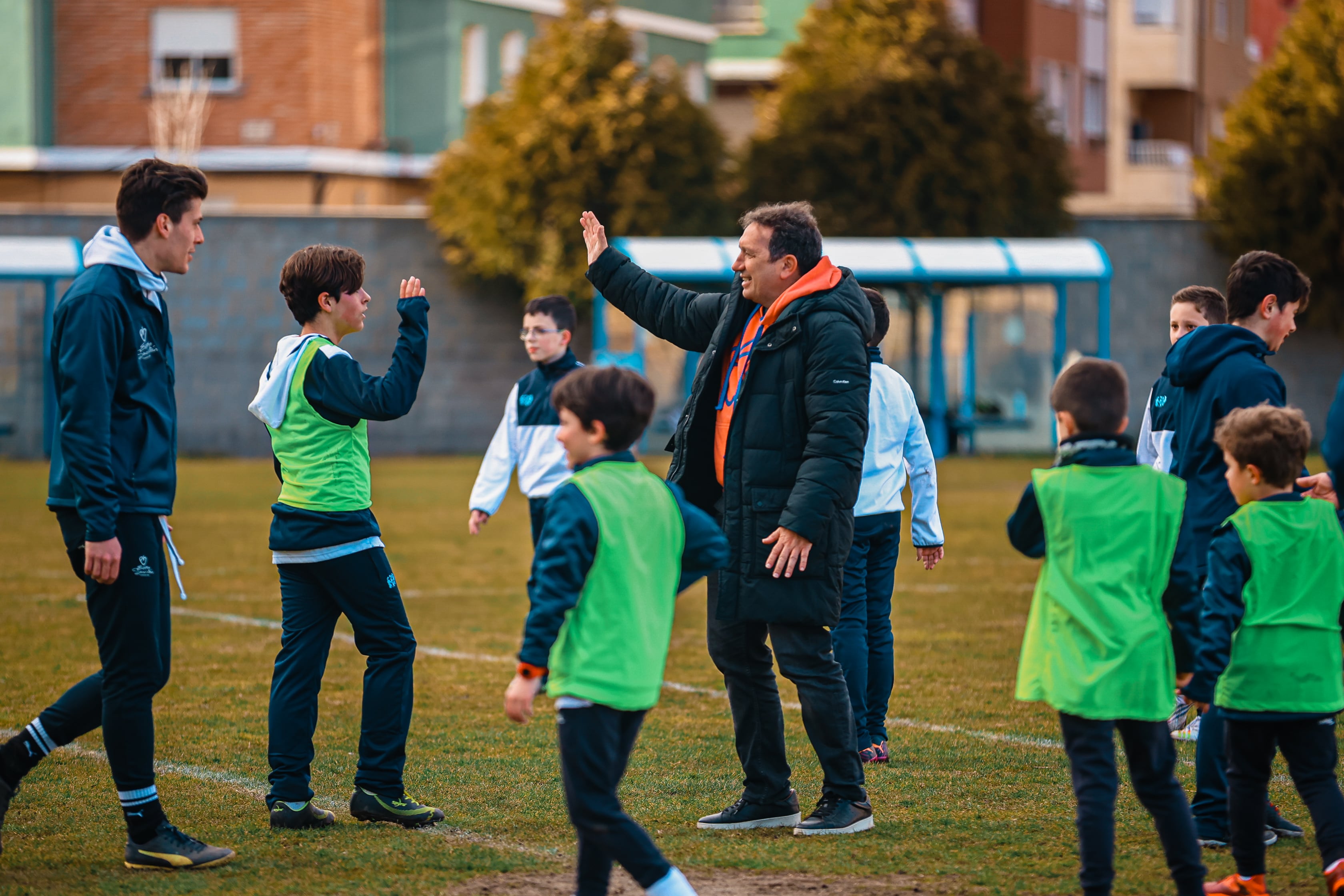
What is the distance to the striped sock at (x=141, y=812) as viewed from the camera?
4.96m

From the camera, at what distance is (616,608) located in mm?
4180

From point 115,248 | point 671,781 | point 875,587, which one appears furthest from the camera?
point 875,587

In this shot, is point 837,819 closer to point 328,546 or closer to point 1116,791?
point 1116,791

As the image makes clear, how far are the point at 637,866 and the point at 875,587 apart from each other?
2715 millimetres

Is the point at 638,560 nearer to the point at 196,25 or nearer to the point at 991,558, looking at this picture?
the point at 991,558

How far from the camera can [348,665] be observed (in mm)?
8922

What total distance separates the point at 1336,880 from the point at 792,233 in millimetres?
2534

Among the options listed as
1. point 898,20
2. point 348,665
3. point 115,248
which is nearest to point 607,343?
point 898,20

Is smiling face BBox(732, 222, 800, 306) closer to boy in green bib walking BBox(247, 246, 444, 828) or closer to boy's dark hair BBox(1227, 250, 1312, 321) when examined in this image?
boy in green bib walking BBox(247, 246, 444, 828)

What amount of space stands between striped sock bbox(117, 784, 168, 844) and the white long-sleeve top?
9.43ft

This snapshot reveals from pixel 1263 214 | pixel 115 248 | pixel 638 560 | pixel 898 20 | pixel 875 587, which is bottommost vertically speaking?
pixel 875 587

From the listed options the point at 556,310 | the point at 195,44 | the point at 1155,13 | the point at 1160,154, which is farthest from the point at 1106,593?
the point at 1155,13

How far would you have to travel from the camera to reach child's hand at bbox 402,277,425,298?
214 inches

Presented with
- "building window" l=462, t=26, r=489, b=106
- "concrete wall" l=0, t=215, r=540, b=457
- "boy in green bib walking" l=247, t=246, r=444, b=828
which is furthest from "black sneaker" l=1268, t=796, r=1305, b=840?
"building window" l=462, t=26, r=489, b=106
